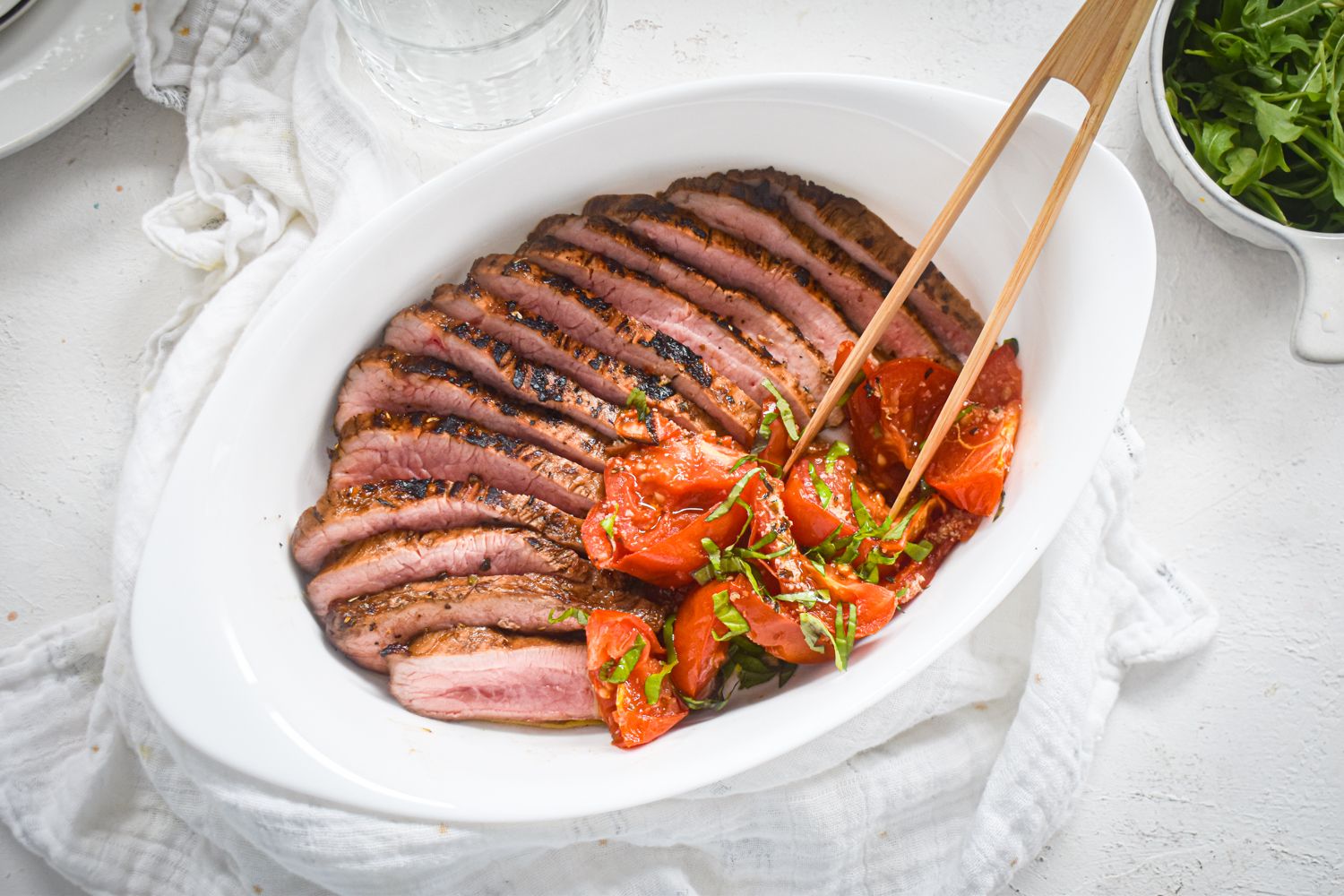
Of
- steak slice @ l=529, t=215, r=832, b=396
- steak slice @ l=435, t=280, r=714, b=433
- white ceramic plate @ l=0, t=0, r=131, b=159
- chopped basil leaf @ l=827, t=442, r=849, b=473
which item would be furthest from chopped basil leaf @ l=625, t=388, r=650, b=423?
white ceramic plate @ l=0, t=0, r=131, b=159

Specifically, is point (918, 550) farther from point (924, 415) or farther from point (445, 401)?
point (445, 401)

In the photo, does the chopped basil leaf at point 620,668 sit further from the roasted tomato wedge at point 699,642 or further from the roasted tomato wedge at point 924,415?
the roasted tomato wedge at point 924,415

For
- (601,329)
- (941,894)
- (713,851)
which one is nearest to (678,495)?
(601,329)

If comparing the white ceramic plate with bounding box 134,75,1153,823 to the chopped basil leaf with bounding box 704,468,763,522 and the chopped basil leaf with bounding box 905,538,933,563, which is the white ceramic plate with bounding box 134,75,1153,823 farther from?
the chopped basil leaf with bounding box 704,468,763,522

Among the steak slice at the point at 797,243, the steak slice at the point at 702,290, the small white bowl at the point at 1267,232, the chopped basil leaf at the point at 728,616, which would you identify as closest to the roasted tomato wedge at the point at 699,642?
the chopped basil leaf at the point at 728,616

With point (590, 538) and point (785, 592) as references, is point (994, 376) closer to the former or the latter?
point (785, 592)

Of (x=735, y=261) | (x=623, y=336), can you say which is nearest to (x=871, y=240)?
(x=735, y=261)
